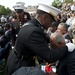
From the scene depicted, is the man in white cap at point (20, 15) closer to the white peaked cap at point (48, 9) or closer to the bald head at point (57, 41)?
the white peaked cap at point (48, 9)

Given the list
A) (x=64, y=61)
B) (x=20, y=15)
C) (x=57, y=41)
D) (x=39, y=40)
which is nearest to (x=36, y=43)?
(x=39, y=40)

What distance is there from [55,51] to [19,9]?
2513 mm

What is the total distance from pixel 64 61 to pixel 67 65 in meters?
0.07

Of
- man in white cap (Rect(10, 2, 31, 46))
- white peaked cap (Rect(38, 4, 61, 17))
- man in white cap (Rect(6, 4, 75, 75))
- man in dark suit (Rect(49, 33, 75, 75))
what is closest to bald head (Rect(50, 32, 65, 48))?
man in dark suit (Rect(49, 33, 75, 75))

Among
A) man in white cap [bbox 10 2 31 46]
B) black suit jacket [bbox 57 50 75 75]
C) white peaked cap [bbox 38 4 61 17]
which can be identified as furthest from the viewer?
man in white cap [bbox 10 2 31 46]

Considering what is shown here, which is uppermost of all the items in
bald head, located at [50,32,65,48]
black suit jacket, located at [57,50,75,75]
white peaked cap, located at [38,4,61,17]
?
white peaked cap, located at [38,4,61,17]

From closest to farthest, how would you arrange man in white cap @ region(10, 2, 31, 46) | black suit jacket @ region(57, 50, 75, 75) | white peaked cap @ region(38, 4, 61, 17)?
black suit jacket @ region(57, 50, 75, 75) → white peaked cap @ region(38, 4, 61, 17) → man in white cap @ region(10, 2, 31, 46)

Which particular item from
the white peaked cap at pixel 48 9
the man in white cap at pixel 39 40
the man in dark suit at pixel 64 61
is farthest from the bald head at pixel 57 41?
the white peaked cap at pixel 48 9

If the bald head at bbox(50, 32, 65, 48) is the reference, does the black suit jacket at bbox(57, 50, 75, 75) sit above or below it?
below

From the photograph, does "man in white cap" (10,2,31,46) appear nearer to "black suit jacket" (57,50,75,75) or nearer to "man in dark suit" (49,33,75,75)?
"man in dark suit" (49,33,75,75)

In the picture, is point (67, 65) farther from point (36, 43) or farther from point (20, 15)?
point (20, 15)

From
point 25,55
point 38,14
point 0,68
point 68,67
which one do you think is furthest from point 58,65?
point 0,68

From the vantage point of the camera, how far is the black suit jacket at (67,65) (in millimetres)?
3539

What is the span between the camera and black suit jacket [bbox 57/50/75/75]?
3539 mm
